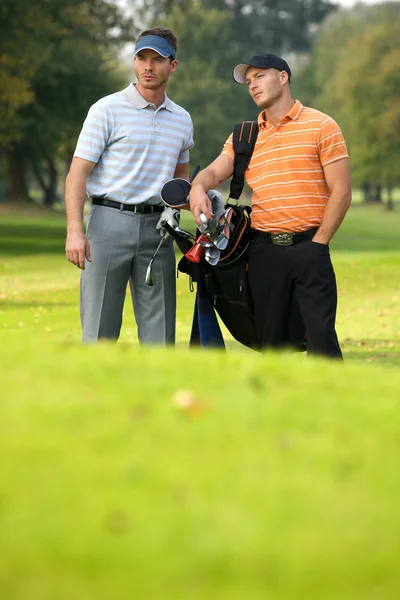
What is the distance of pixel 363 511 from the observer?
8.99 ft

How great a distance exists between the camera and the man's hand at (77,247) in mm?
6898

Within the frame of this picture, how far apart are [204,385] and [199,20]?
10264 cm

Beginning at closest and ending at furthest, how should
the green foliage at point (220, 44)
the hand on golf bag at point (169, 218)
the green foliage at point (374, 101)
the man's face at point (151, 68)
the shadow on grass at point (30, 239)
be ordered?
the hand on golf bag at point (169, 218), the man's face at point (151, 68), the shadow on grass at point (30, 239), the green foliage at point (374, 101), the green foliage at point (220, 44)

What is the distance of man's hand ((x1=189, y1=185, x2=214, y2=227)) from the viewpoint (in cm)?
671

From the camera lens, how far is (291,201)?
688 centimetres

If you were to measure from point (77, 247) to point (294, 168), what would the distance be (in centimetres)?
135

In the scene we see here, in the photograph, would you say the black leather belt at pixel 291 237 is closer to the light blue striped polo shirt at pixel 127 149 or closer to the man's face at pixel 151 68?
the light blue striped polo shirt at pixel 127 149

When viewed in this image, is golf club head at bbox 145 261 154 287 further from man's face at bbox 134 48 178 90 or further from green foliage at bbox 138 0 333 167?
green foliage at bbox 138 0 333 167

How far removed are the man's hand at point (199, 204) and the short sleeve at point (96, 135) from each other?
2.09ft

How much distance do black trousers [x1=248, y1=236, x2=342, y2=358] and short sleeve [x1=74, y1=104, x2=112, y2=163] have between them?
106 cm

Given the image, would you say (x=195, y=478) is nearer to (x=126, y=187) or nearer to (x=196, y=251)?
(x=196, y=251)

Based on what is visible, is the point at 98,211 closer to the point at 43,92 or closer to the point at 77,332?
the point at 77,332

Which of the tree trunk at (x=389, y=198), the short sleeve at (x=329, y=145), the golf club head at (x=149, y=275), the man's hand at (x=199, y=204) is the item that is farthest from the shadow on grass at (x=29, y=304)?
the tree trunk at (x=389, y=198)

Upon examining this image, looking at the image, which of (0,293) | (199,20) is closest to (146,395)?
(0,293)
